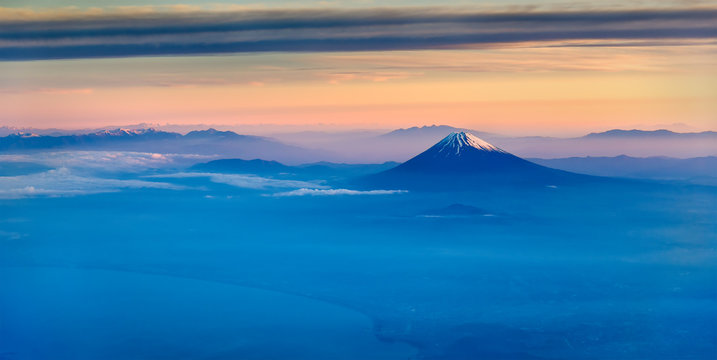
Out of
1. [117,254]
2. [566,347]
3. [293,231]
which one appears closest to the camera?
[566,347]

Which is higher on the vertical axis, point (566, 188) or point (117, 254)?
point (566, 188)

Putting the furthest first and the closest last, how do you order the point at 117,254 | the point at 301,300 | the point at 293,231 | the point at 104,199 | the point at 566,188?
the point at 104,199, the point at 566,188, the point at 293,231, the point at 117,254, the point at 301,300

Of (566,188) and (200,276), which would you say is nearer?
(200,276)

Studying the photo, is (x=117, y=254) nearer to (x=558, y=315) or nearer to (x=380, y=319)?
(x=380, y=319)

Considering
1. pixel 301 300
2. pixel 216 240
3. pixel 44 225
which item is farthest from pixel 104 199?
pixel 301 300
